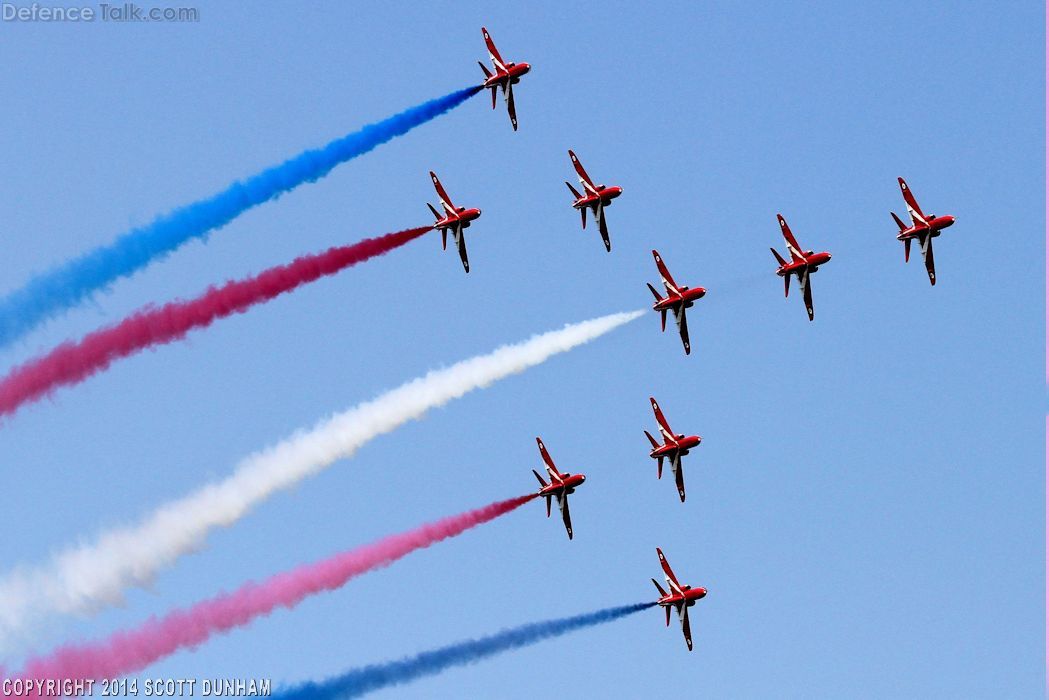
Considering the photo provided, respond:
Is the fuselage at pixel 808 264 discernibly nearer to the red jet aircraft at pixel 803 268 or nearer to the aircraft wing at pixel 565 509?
the red jet aircraft at pixel 803 268

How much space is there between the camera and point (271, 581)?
9606cm

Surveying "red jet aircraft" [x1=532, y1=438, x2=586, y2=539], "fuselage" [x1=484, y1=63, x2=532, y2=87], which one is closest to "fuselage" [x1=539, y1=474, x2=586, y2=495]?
"red jet aircraft" [x1=532, y1=438, x2=586, y2=539]

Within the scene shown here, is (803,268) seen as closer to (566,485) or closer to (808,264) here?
(808,264)

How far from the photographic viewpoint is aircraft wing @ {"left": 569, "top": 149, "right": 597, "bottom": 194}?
109331 mm

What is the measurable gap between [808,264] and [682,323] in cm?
641

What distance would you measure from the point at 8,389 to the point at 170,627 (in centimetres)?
1095

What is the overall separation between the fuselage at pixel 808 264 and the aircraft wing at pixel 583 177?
923 cm

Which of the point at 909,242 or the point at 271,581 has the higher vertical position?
the point at 909,242

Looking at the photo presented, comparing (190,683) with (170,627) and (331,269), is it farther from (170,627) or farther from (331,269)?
(331,269)

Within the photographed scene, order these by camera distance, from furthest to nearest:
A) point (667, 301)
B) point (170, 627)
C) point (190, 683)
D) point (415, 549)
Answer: point (667, 301) → point (415, 549) → point (170, 627) → point (190, 683)

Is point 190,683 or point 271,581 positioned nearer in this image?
point 190,683

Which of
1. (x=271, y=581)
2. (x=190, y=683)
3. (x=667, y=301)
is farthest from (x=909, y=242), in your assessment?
(x=190, y=683)

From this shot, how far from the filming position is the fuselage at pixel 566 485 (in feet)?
347

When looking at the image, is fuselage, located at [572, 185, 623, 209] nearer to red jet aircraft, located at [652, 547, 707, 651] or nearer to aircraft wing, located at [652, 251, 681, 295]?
aircraft wing, located at [652, 251, 681, 295]
